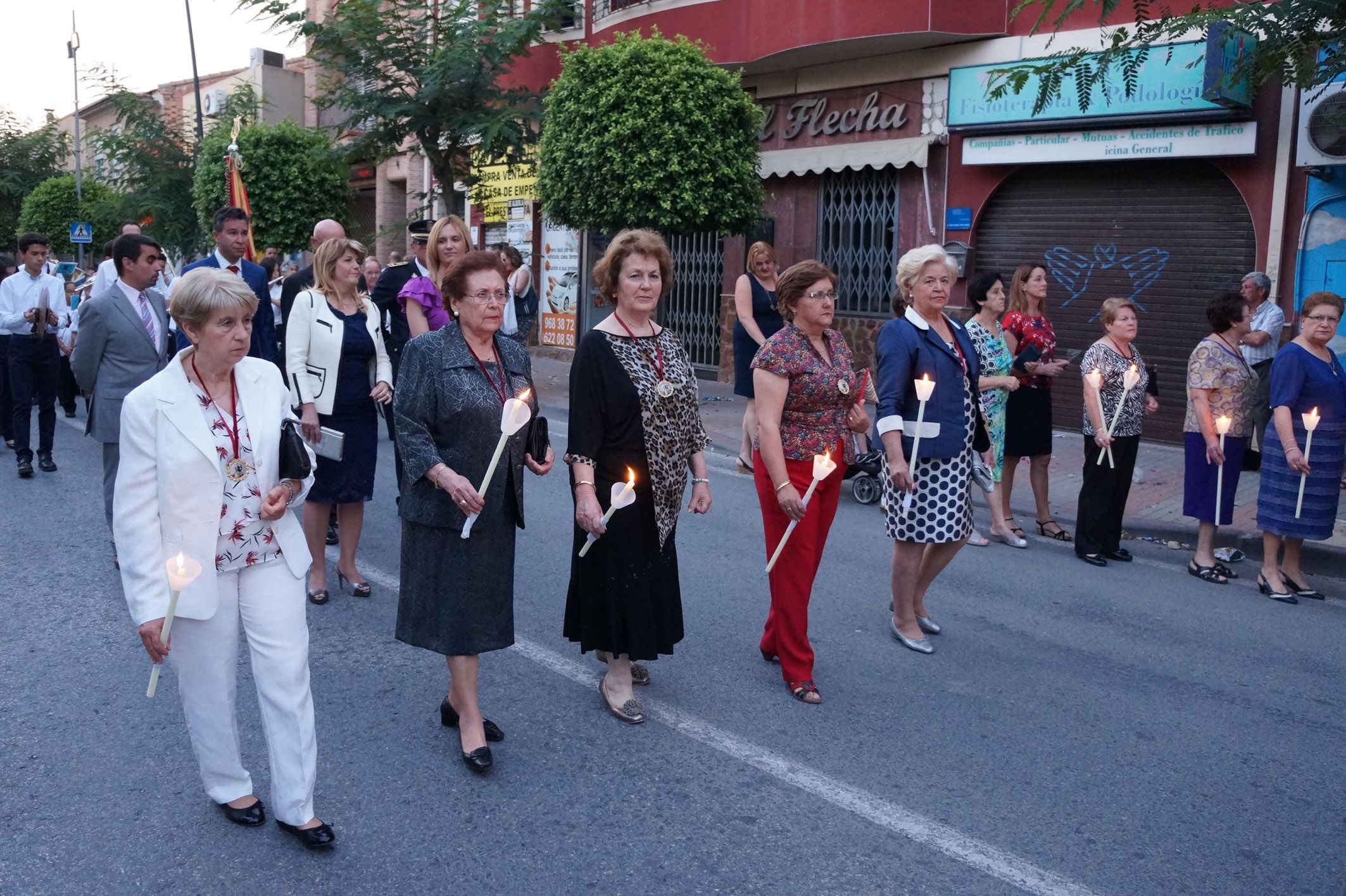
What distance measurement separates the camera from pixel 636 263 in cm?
445

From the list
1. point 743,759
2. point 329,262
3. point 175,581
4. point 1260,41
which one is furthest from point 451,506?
point 1260,41

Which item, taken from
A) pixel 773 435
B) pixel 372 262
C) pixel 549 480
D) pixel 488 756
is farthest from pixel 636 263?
pixel 372 262

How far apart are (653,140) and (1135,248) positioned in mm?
5479

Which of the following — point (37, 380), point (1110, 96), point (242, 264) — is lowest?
point (37, 380)

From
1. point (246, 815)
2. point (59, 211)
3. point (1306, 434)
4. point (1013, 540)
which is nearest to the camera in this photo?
point (246, 815)

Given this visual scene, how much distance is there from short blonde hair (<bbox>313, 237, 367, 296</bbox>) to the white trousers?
9.49 feet

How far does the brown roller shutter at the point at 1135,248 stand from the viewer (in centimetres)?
1244

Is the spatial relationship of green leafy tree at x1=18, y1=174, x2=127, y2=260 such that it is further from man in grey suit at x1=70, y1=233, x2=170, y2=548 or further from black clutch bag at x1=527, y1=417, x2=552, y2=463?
black clutch bag at x1=527, y1=417, x2=552, y2=463

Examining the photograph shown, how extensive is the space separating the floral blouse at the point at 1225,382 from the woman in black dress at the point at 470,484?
15.7ft

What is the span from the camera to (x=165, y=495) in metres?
3.29

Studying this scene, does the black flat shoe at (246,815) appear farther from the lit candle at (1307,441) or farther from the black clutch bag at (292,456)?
the lit candle at (1307,441)

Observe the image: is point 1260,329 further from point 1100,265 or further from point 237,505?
point 237,505

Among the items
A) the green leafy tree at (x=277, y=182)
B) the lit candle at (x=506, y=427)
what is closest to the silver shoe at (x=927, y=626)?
the lit candle at (x=506, y=427)

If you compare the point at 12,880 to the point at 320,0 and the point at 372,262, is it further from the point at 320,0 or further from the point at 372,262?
the point at 320,0
